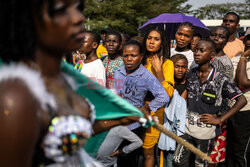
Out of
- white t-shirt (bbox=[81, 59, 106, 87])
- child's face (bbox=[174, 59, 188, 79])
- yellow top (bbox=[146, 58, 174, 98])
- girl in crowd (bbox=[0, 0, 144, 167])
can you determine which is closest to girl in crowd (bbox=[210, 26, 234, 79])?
child's face (bbox=[174, 59, 188, 79])

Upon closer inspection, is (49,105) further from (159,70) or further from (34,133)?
(159,70)

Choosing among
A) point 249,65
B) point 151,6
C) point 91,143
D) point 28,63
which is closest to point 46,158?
point 28,63

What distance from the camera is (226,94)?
10.3ft

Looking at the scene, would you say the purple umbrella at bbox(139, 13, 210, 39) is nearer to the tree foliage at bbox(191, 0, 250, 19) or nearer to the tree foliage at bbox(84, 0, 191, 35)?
the tree foliage at bbox(84, 0, 191, 35)

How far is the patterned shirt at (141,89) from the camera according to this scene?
312 centimetres

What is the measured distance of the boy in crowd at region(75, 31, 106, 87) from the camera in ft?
12.5

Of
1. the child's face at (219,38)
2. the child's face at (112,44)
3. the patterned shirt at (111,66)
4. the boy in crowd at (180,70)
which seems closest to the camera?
the boy in crowd at (180,70)

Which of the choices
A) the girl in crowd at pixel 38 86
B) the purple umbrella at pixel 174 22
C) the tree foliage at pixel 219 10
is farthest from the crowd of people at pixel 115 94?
the tree foliage at pixel 219 10

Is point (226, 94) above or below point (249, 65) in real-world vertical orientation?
below

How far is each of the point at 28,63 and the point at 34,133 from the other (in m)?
0.32

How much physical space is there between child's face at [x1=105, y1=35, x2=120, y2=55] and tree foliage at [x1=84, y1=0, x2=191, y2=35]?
15646 millimetres

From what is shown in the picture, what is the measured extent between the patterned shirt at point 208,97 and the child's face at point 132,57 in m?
0.78

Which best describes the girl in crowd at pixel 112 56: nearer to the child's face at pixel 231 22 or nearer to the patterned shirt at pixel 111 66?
the patterned shirt at pixel 111 66

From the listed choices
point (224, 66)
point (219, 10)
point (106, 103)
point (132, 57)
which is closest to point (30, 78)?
point (106, 103)
